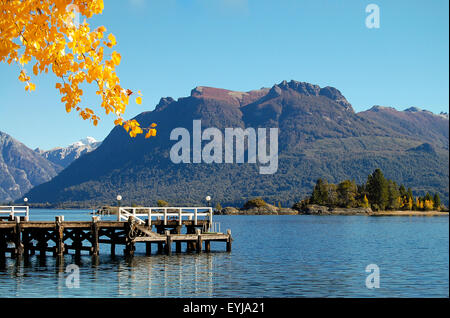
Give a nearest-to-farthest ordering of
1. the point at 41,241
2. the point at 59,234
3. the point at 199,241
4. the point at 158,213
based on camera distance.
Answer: the point at 59,234
the point at 41,241
the point at 199,241
the point at 158,213

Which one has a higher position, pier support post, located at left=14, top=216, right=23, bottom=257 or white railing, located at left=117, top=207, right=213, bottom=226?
white railing, located at left=117, top=207, right=213, bottom=226

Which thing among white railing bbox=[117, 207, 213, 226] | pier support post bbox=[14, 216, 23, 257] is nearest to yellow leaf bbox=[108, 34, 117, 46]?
Result: white railing bbox=[117, 207, 213, 226]

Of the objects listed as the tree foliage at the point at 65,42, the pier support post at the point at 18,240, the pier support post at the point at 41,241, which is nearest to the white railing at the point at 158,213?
the pier support post at the point at 41,241

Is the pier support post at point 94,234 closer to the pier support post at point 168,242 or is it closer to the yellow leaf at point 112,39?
the pier support post at point 168,242

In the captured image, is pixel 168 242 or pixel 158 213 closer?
pixel 168 242

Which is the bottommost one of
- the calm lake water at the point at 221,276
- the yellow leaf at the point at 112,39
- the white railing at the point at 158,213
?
the calm lake water at the point at 221,276

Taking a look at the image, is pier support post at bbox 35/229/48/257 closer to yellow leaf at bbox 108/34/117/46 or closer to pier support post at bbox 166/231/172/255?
pier support post at bbox 166/231/172/255

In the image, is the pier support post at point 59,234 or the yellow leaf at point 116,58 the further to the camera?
the pier support post at point 59,234

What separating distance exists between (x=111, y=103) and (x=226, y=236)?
42.3m

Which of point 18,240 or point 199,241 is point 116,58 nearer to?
point 18,240

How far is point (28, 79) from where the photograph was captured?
12188 millimetres

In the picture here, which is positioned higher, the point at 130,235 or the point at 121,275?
the point at 130,235

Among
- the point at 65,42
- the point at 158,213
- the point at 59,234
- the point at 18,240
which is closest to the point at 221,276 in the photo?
the point at 59,234
